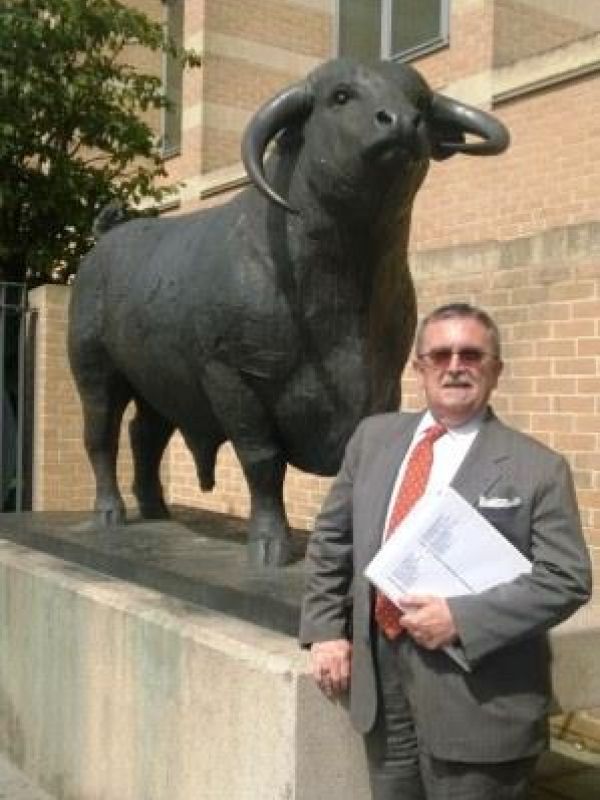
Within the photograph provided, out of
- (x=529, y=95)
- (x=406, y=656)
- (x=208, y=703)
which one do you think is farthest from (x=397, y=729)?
(x=529, y=95)

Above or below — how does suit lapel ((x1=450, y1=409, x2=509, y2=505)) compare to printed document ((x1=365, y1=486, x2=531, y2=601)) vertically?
above

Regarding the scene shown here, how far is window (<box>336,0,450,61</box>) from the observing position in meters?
10.6

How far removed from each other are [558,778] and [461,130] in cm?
263

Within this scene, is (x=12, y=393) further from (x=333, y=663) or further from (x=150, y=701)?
(x=333, y=663)

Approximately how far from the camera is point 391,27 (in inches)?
448

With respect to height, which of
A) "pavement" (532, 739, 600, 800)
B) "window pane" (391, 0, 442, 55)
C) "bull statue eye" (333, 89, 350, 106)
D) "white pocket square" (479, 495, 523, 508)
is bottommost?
"pavement" (532, 739, 600, 800)

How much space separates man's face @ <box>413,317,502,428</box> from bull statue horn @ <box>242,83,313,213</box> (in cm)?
84

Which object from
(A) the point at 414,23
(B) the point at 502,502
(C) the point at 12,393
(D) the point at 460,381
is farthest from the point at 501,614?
(A) the point at 414,23

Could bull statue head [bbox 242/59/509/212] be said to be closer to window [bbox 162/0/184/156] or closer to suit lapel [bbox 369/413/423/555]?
suit lapel [bbox 369/413/423/555]

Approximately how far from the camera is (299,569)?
319 cm

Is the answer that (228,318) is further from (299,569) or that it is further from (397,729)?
(397,729)

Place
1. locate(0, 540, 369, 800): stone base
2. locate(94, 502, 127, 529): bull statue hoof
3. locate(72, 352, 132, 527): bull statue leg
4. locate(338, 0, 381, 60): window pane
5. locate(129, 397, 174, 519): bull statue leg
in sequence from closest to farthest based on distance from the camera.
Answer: locate(0, 540, 369, 800): stone base, locate(72, 352, 132, 527): bull statue leg, locate(94, 502, 127, 529): bull statue hoof, locate(129, 397, 174, 519): bull statue leg, locate(338, 0, 381, 60): window pane

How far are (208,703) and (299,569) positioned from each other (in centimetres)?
55

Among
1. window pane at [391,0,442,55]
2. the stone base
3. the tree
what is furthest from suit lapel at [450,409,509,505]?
window pane at [391,0,442,55]
